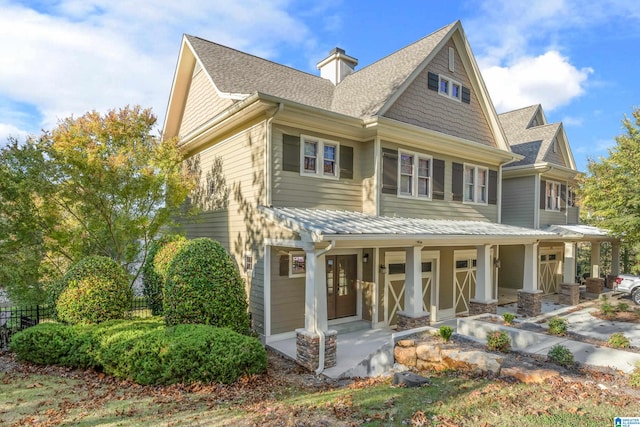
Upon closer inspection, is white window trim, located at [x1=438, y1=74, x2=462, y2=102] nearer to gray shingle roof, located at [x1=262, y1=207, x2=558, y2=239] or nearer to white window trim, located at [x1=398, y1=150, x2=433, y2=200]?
white window trim, located at [x1=398, y1=150, x2=433, y2=200]

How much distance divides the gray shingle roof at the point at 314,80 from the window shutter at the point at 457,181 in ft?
12.6

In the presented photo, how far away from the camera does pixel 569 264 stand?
49.6 feet

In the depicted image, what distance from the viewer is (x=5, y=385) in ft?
20.7

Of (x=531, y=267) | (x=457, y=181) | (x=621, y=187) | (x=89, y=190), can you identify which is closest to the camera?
(x=89, y=190)

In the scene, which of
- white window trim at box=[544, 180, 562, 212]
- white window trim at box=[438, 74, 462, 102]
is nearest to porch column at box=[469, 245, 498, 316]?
white window trim at box=[438, 74, 462, 102]

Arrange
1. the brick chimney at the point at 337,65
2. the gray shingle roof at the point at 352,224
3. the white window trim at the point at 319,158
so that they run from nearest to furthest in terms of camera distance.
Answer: the gray shingle roof at the point at 352,224 < the white window trim at the point at 319,158 < the brick chimney at the point at 337,65

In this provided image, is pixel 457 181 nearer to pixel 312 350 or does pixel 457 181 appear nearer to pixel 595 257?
pixel 312 350

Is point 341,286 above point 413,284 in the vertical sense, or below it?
below

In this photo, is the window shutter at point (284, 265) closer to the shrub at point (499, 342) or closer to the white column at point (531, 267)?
the shrub at point (499, 342)

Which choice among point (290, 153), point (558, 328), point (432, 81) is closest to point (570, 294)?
point (558, 328)

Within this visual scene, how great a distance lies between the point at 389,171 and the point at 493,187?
594cm

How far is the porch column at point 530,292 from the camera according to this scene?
12242 mm

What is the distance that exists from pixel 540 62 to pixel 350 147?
24535 millimetres

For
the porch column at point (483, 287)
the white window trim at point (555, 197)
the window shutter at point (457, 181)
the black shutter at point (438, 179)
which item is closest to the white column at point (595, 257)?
the white window trim at point (555, 197)
